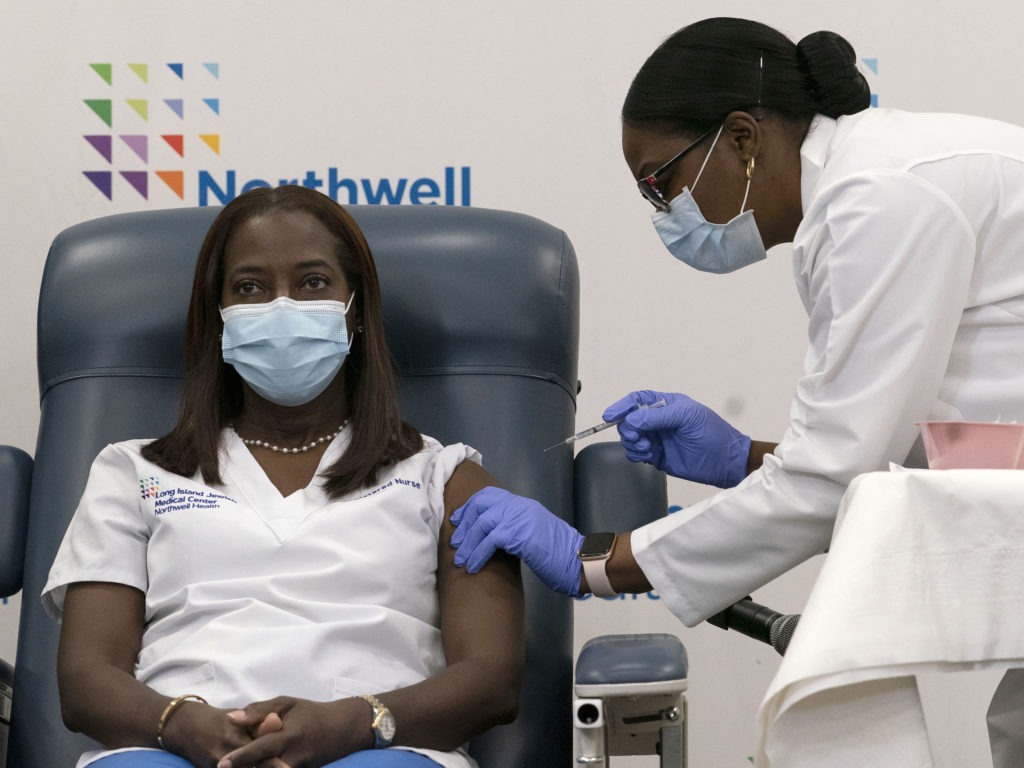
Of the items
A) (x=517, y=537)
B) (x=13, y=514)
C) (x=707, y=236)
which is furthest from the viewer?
(x=13, y=514)

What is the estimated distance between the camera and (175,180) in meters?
2.67

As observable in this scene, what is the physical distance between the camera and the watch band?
5.73 feet

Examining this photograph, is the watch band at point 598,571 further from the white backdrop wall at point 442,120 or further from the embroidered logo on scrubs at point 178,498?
the white backdrop wall at point 442,120

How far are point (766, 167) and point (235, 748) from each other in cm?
100

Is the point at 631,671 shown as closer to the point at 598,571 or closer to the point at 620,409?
the point at 598,571

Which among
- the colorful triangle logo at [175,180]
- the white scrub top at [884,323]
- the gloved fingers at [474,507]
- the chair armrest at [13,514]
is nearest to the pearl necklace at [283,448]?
the gloved fingers at [474,507]

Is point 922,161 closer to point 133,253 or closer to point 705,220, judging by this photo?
point 705,220

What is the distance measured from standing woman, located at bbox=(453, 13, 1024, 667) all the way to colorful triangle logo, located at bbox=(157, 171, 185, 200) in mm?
1195

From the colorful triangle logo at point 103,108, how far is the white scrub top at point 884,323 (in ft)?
5.20

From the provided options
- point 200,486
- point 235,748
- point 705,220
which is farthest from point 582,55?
point 235,748

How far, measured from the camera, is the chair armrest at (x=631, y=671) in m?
1.49

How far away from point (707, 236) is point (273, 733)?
2.92 feet

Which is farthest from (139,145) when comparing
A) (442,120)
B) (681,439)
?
(681,439)

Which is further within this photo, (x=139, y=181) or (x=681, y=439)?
(x=139, y=181)
